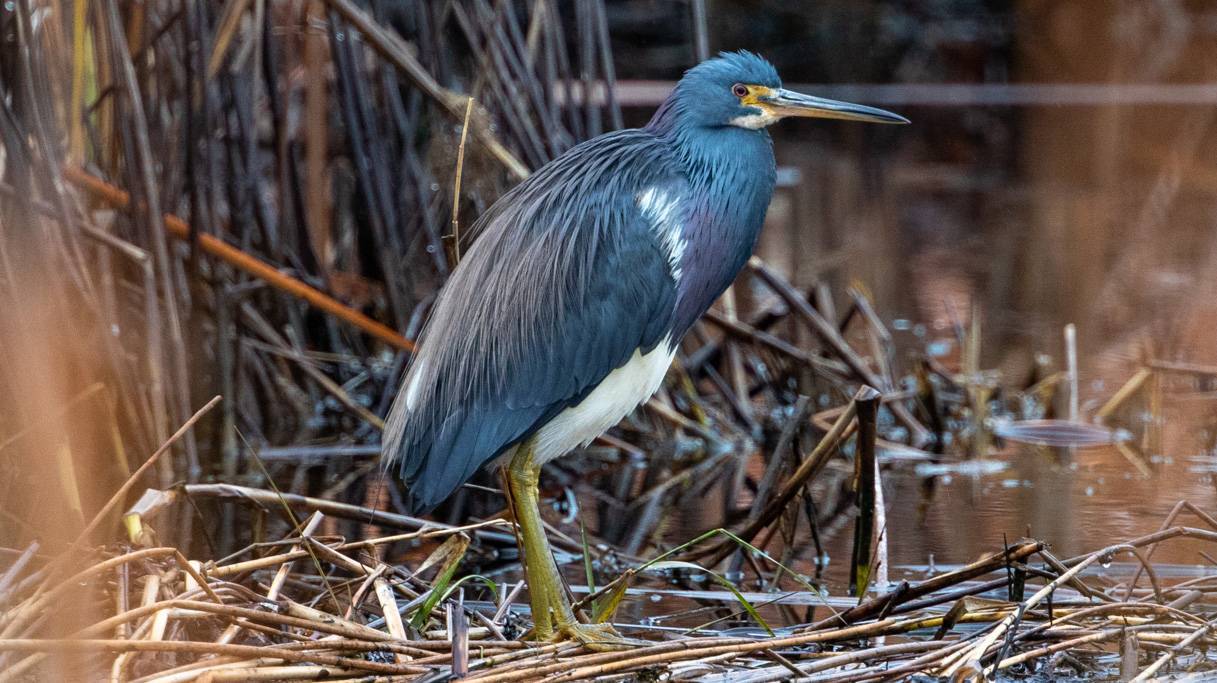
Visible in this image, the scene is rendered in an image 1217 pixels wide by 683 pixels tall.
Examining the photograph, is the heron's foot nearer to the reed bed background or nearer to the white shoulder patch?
the reed bed background

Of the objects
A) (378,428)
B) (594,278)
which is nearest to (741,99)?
(594,278)

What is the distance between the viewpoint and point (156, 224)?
182 inches

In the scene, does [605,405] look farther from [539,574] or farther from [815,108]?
[815,108]

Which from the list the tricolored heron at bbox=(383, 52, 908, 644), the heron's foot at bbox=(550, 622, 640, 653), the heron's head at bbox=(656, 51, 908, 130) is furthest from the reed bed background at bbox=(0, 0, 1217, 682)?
the heron's head at bbox=(656, 51, 908, 130)

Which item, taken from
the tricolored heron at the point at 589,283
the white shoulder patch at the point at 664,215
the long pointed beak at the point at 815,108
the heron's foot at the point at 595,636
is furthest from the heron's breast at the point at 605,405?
the long pointed beak at the point at 815,108

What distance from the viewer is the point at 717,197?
355cm

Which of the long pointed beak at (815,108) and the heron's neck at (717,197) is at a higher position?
the long pointed beak at (815,108)

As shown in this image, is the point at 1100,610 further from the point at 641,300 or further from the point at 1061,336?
the point at 1061,336

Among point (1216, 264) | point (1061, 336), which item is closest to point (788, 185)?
point (1216, 264)

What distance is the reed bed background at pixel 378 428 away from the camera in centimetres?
289

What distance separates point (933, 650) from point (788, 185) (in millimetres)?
8640

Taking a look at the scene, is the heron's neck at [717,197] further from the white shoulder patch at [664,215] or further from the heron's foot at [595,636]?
the heron's foot at [595,636]

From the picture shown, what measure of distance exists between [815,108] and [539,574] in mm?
Result: 1230

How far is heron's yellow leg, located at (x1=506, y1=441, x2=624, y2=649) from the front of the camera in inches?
127
